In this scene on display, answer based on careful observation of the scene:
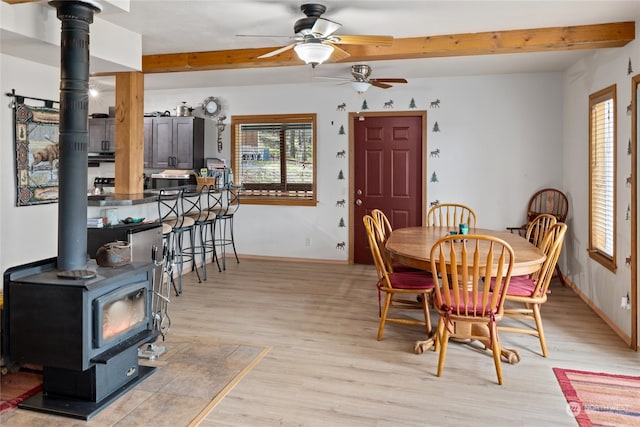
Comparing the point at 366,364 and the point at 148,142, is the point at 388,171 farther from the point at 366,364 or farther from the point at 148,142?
the point at 366,364

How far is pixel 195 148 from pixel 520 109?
4281 millimetres

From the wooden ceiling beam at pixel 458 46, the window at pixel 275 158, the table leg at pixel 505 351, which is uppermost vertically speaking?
the wooden ceiling beam at pixel 458 46

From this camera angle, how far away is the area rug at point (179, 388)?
258 cm

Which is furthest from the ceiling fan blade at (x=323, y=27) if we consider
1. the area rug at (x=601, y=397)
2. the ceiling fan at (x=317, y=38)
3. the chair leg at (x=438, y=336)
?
the area rug at (x=601, y=397)

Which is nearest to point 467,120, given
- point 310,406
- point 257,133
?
point 257,133

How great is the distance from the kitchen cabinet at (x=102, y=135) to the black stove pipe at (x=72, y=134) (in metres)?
4.60

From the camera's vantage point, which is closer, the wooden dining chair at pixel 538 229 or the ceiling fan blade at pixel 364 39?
the ceiling fan blade at pixel 364 39

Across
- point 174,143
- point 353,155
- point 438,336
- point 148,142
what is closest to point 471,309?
point 438,336

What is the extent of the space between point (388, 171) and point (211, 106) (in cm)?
272

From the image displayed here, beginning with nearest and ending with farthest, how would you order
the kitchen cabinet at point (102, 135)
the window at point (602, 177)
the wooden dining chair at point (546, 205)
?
the window at point (602, 177) < the wooden dining chair at point (546, 205) < the kitchen cabinet at point (102, 135)

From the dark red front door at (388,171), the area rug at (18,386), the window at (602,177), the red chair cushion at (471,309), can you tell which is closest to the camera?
the area rug at (18,386)

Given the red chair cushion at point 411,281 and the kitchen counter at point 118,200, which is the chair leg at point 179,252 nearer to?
the kitchen counter at point 118,200

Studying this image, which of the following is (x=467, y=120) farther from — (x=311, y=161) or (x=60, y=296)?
(x=60, y=296)

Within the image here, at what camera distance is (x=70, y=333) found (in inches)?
102
